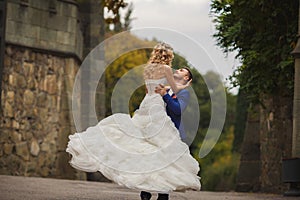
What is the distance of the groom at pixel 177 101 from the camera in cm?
1029

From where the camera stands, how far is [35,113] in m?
21.9

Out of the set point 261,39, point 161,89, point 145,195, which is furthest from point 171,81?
point 261,39

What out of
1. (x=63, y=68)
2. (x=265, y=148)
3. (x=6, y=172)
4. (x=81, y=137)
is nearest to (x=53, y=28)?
(x=63, y=68)

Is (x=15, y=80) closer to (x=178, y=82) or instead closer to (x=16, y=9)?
(x=16, y=9)

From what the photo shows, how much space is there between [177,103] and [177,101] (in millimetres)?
45

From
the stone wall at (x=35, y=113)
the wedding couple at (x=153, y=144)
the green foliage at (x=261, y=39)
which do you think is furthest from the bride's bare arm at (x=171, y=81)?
the stone wall at (x=35, y=113)

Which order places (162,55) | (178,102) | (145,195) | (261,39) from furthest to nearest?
(261,39), (145,195), (178,102), (162,55)

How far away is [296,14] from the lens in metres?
18.7

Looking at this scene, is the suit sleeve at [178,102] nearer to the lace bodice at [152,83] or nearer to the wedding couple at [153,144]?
the wedding couple at [153,144]

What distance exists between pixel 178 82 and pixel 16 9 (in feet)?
37.4

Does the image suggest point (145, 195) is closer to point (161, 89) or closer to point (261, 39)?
point (161, 89)

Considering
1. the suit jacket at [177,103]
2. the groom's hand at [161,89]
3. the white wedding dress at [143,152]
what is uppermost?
the groom's hand at [161,89]

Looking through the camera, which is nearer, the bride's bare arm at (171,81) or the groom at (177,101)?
the bride's bare arm at (171,81)

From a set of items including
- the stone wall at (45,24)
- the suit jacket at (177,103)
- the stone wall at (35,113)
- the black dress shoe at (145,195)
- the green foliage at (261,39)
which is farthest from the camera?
the stone wall at (45,24)
